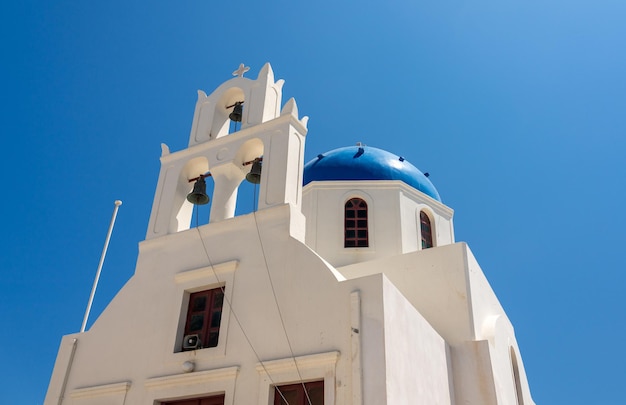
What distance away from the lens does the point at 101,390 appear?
30.8 ft

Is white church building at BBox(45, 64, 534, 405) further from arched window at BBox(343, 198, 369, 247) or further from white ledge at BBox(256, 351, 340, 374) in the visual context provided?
arched window at BBox(343, 198, 369, 247)

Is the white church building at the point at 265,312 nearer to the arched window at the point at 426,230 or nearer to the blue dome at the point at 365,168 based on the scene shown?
the arched window at the point at 426,230

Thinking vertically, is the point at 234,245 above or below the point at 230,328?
above

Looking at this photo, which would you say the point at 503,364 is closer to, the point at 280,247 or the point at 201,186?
the point at 280,247

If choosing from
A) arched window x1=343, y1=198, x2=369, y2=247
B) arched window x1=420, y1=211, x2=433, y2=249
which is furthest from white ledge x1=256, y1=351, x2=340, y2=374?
arched window x1=420, y1=211, x2=433, y2=249

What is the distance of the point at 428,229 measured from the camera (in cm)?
1520

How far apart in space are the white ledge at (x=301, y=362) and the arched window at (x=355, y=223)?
21.0 feet

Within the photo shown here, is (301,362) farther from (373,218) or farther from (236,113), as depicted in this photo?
(373,218)

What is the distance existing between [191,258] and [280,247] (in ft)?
5.98

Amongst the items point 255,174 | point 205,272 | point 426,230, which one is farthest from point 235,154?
point 426,230

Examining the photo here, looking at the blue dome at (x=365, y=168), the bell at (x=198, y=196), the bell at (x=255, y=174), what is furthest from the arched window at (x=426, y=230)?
the bell at (x=198, y=196)

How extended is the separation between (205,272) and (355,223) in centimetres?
562

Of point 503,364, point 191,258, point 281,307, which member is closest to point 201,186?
point 191,258

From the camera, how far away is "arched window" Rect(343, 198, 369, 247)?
14242 mm
